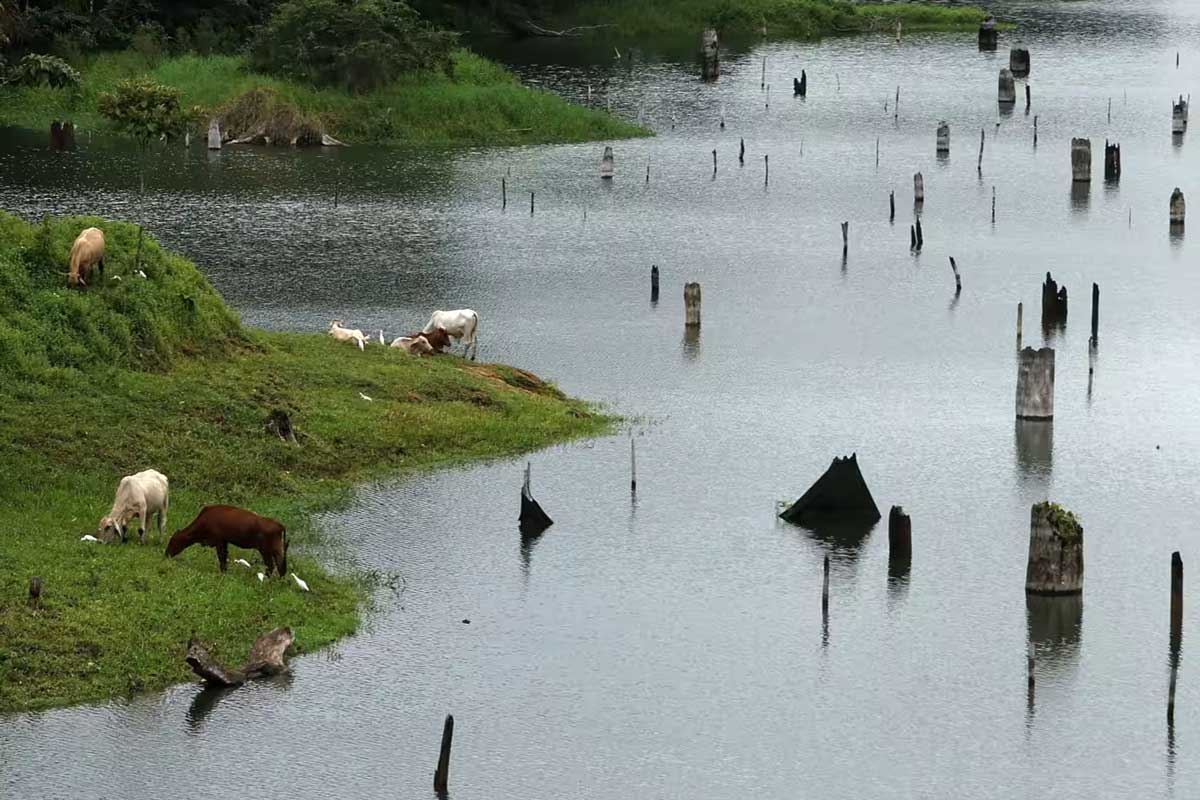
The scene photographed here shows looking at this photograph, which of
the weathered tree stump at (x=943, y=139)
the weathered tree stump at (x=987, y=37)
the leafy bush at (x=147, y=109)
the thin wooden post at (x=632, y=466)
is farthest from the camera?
the weathered tree stump at (x=987, y=37)

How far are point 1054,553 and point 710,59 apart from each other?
103 metres

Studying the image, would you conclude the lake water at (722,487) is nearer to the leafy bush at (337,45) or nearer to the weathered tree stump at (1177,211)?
the weathered tree stump at (1177,211)

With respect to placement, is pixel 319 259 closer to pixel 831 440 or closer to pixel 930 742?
pixel 831 440

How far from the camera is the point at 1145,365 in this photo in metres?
67.1

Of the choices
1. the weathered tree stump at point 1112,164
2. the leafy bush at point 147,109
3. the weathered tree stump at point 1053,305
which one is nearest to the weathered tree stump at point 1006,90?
the weathered tree stump at point 1112,164

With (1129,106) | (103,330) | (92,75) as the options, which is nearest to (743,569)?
(103,330)

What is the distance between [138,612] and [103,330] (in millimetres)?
15073

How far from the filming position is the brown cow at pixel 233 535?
41031 mm

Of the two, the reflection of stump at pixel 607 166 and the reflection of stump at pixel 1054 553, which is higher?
the reflection of stump at pixel 607 166

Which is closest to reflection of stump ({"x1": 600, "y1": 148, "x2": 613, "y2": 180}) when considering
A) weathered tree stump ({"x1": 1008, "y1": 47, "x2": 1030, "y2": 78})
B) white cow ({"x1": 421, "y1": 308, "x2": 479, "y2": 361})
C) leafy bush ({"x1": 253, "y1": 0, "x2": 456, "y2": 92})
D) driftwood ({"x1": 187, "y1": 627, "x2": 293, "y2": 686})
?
leafy bush ({"x1": 253, "y1": 0, "x2": 456, "y2": 92})

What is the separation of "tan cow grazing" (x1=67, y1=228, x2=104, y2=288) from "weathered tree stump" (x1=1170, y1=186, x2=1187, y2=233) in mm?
51381

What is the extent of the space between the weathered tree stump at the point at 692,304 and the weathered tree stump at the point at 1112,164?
3918 centimetres

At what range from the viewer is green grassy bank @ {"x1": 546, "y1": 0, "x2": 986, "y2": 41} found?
165375 millimetres

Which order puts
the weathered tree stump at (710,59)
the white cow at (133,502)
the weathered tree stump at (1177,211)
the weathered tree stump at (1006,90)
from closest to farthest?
1. the white cow at (133,502)
2. the weathered tree stump at (1177,211)
3. the weathered tree stump at (1006,90)
4. the weathered tree stump at (710,59)
